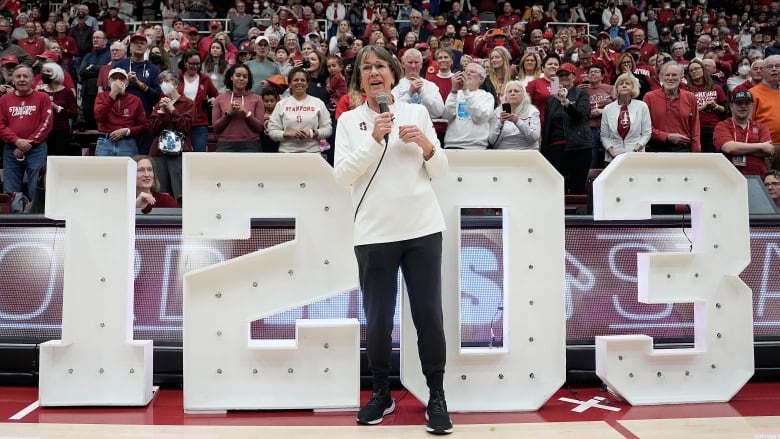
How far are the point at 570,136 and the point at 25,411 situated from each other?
4.97 metres

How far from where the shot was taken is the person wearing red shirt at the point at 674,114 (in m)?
7.10

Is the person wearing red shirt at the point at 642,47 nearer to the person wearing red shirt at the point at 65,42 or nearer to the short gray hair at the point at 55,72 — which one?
the short gray hair at the point at 55,72

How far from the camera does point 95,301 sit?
12.2 ft

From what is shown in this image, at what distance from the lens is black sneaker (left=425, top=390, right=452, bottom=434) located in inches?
130

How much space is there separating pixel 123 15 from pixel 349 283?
39.3 feet

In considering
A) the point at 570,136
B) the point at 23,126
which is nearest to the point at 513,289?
the point at 570,136

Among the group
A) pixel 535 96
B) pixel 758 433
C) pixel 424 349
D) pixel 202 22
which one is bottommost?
pixel 758 433

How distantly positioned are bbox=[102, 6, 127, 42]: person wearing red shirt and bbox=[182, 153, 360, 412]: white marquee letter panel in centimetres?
1031

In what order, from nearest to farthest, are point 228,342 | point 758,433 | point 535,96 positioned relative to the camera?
point 758,433, point 228,342, point 535,96

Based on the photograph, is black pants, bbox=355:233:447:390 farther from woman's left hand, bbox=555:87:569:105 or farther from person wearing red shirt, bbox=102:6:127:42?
person wearing red shirt, bbox=102:6:127:42

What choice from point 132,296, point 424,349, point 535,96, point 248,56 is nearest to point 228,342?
point 132,296

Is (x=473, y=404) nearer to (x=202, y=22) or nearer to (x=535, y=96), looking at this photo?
(x=535, y=96)

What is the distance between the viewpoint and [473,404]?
3697mm

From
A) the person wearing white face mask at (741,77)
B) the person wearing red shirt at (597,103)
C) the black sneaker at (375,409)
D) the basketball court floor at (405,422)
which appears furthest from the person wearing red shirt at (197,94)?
the person wearing white face mask at (741,77)
